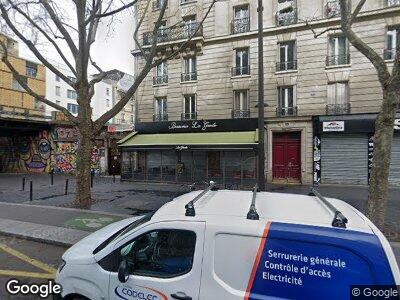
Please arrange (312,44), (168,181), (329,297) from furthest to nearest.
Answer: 1. (168,181)
2. (312,44)
3. (329,297)

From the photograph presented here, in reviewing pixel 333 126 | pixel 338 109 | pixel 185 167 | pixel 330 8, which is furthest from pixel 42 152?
pixel 330 8

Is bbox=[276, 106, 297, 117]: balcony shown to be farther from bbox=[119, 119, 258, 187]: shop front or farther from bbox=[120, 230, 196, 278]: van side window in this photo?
bbox=[120, 230, 196, 278]: van side window

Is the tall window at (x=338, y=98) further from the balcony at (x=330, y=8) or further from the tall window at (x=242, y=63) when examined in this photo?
the tall window at (x=242, y=63)

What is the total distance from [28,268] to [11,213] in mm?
4975

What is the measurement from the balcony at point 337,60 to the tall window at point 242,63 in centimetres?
440

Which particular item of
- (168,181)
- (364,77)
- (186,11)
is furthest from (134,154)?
(364,77)

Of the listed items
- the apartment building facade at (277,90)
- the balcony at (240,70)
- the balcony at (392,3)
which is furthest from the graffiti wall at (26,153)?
the balcony at (392,3)

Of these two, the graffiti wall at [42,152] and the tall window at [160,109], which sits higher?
the tall window at [160,109]

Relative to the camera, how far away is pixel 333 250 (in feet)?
7.71

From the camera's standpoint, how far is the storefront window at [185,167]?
18641mm

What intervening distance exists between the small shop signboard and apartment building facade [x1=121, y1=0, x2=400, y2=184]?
5cm

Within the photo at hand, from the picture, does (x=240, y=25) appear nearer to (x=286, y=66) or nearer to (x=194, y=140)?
(x=286, y=66)

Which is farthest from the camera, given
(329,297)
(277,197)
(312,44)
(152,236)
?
(312,44)

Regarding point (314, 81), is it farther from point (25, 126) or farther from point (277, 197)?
point (25, 126)
